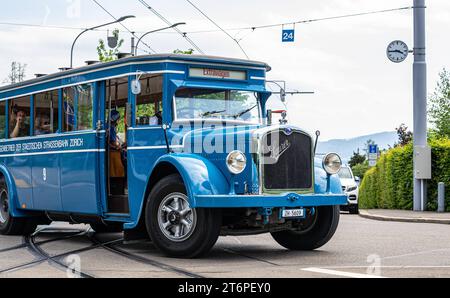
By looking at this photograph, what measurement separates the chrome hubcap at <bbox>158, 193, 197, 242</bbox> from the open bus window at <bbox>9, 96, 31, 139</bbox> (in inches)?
204

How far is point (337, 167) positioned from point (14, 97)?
7.05 m

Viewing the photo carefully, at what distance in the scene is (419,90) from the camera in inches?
1042

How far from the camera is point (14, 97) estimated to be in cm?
1658

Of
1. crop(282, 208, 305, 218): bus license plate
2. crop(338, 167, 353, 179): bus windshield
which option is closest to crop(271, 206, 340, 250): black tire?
crop(282, 208, 305, 218): bus license plate

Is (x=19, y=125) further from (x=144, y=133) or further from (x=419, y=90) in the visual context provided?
(x=419, y=90)

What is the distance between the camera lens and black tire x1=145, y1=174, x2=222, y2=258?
11031mm

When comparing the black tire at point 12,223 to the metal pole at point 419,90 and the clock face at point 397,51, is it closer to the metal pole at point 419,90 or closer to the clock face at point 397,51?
the metal pole at point 419,90

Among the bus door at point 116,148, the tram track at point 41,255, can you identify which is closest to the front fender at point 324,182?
the bus door at point 116,148

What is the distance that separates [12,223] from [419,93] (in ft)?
47.1

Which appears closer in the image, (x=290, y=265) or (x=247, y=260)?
(x=290, y=265)

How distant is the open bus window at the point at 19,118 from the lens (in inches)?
628
